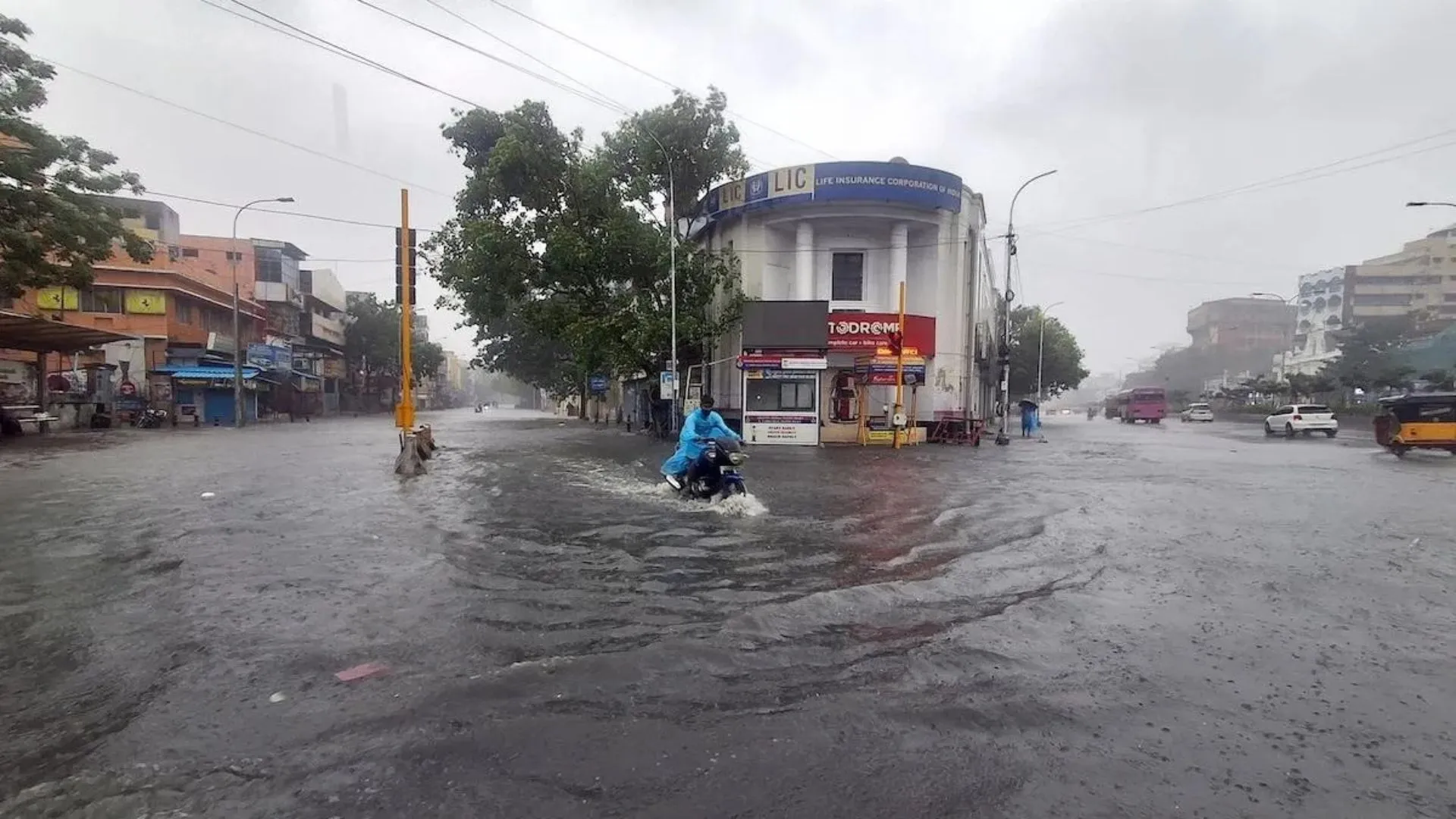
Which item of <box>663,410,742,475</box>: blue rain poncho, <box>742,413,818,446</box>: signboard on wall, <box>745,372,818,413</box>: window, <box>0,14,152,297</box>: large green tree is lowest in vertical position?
<box>742,413,818,446</box>: signboard on wall

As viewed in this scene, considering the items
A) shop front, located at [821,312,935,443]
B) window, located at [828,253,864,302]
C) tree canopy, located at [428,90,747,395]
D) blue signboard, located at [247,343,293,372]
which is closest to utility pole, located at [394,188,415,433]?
tree canopy, located at [428,90,747,395]

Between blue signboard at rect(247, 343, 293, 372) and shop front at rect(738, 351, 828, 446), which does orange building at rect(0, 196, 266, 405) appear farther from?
shop front at rect(738, 351, 828, 446)

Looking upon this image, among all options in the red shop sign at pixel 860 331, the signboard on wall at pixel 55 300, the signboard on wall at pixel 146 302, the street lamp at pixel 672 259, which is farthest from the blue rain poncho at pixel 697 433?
the signboard on wall at pixel 146 302

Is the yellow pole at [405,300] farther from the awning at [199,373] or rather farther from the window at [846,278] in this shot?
the awning at [199,373]

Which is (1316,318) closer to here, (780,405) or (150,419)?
(780,405)

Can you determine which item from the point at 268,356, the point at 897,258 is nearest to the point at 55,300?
the point at 268,356

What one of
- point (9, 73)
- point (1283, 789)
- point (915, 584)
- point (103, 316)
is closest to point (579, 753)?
point (1283, 789)

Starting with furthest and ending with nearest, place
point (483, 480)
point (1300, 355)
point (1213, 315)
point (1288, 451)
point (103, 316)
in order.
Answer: point (1213, 315) < point (1300, 355) < point (103, 316) < point (1288, 451) < point (483, 480)

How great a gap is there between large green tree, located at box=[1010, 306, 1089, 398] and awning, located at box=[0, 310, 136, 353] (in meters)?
52.1

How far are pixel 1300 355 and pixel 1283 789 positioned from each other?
99991 millimetres

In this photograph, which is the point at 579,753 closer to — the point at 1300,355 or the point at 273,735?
the point at 273,735

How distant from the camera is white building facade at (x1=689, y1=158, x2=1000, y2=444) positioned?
24469 mm

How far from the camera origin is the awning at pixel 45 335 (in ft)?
73.6

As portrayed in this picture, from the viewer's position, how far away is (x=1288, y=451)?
2239 cm
